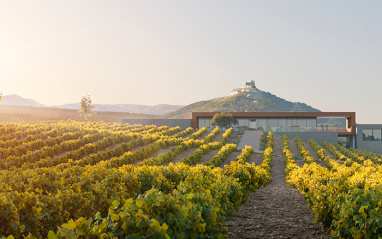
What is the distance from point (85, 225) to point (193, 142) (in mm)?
23138

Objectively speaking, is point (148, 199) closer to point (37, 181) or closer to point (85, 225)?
point (85, 225)

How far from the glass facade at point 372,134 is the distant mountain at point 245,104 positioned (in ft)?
199

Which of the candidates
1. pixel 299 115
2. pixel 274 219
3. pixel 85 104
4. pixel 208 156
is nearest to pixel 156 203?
pixel 274 219

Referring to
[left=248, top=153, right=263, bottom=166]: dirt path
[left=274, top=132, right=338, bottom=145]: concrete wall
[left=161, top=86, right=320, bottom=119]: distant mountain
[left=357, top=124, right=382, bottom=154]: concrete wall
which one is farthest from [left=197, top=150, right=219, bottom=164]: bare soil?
[left=161, top=86, right=320, bottom=119]: distant mountain

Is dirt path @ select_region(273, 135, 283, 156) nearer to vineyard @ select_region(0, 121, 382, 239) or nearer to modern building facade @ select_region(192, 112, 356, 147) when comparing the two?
modern building facade @ select_region(192, 112, 356, 147)

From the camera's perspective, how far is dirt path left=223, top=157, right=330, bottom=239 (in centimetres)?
655

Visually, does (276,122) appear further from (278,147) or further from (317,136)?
(278,147)

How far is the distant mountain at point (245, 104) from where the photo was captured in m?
109

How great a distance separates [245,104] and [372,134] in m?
67.4

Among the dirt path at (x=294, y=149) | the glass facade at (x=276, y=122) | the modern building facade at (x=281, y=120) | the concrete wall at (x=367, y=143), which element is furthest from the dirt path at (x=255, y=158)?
the concrete wall at (x=367, y=143)

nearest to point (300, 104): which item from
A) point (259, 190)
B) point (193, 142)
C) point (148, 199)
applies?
point (193, 142)

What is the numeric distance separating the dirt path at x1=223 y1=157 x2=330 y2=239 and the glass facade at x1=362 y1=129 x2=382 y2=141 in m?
39.9

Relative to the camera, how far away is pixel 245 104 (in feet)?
368

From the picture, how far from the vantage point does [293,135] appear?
42.1 meters
